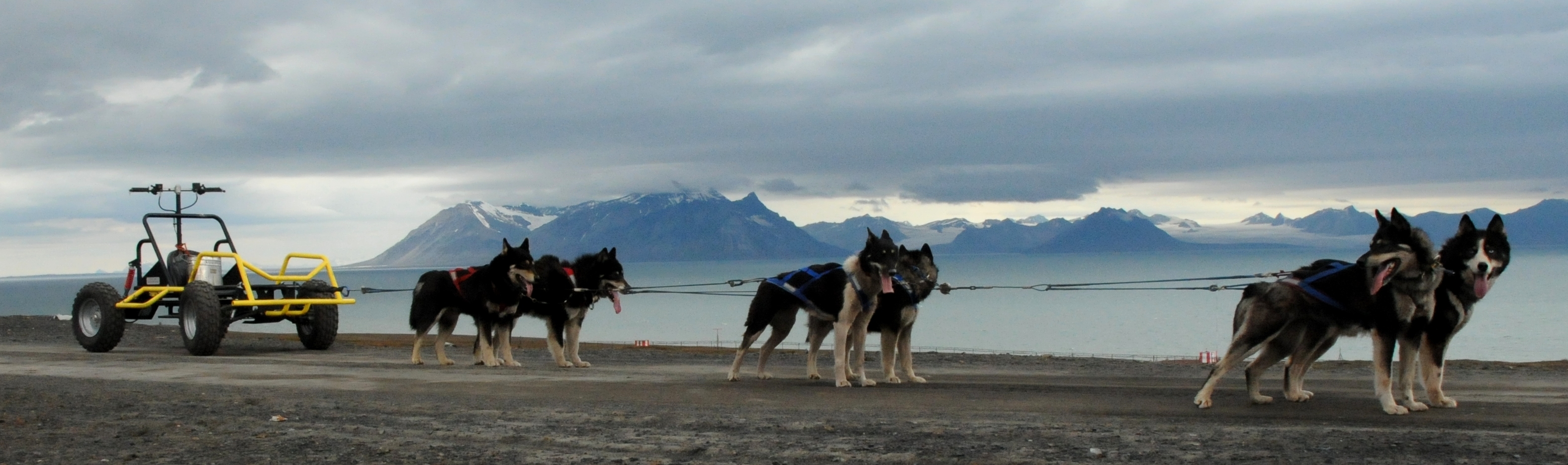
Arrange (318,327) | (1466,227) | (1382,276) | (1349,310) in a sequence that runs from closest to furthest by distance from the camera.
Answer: (1382,276) < (1349,310) < (1466,227) < (318,327)

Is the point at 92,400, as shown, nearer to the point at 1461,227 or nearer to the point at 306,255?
the point at 306,255

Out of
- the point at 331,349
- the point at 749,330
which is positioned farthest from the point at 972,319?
the point at 749,330

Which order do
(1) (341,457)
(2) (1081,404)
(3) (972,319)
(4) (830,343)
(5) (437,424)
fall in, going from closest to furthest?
(1) (341,457)
(5) (437,424)
(2) (1081,404)
(4) (830,343)
(3) (972,319)

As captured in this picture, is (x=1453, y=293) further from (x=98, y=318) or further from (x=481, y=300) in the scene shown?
(x=98, y=318)

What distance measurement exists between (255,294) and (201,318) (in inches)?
53.9

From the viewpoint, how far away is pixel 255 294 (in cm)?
1866

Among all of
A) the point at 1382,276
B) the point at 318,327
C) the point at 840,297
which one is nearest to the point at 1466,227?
the point at 1382,276

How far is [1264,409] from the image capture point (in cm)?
999

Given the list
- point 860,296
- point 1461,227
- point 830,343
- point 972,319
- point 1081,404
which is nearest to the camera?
point 1461,227

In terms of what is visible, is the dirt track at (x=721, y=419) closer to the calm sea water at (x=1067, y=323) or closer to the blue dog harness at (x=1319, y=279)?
the blue dog harness at (x=1319, y=279)

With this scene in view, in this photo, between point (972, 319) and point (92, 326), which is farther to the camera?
point (972, 319)

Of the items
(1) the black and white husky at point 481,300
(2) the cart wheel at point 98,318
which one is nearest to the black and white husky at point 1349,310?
(1) the black and white husky at point 481,300

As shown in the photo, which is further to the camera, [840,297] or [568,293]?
[568,293]

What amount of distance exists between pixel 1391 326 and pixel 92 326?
18.8 meters
